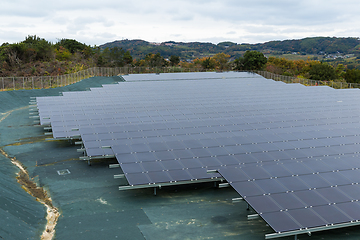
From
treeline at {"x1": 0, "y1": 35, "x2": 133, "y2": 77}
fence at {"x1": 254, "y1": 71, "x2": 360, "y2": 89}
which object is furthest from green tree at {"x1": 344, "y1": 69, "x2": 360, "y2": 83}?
treeline at {"x1": 0, "y1": 35, "x2": 133, "y2": 77}

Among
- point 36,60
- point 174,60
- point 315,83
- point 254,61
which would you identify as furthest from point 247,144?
point 174,60

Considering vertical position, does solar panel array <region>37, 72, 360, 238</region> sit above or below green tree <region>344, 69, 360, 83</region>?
below

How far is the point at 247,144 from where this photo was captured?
2050cm

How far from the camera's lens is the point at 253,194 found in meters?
14.3

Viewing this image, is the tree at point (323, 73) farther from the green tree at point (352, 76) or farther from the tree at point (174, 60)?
the tree at point (174, 60)

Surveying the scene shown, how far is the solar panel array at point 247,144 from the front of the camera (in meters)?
13.9

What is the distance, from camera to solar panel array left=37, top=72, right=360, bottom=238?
1391 centimetres

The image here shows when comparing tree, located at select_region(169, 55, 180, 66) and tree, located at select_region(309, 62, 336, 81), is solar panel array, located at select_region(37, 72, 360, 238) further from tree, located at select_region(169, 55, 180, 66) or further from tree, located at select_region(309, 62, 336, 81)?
tree, located at select_region(169, 55, 180, 66)

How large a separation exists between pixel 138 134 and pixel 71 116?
990 cm

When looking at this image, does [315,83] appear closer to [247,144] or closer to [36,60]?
[247,144]

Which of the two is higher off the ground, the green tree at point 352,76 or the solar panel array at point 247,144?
the green tree at point 352,76

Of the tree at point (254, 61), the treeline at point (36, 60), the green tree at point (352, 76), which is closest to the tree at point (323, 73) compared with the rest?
the green tree at point (352, 76)

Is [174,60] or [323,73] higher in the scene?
[174,60]

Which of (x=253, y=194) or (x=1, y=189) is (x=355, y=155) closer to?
(x=253, y=194)
